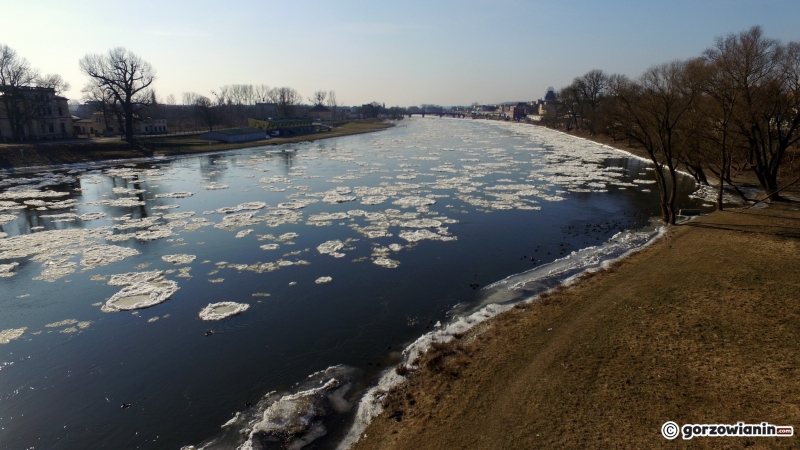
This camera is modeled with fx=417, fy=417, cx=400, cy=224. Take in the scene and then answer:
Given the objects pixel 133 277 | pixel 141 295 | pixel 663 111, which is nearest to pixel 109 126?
pixel 133 277

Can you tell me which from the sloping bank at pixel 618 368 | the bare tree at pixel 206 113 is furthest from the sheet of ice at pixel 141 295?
the bare tree at pixel 206 113

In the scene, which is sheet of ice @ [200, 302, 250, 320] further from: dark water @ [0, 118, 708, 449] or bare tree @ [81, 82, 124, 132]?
bare tree @ [81, 82, 124, 132]

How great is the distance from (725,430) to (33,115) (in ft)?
249

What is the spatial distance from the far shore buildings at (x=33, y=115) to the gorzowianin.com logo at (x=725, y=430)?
7167cm

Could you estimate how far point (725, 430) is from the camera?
6594 mm

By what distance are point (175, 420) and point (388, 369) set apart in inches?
188

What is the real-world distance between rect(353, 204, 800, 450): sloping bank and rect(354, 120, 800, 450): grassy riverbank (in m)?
0.03

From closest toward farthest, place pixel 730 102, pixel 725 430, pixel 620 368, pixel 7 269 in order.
→ pixel 725 430
pixel 620 368
pixel 7 269
pixel 730 102

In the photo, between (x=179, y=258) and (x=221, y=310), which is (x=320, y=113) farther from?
(x=221, y=310)

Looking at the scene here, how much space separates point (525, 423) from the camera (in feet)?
24.0

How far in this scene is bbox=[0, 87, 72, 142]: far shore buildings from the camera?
2089 inches

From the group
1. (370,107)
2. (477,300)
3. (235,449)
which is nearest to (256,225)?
(477,300)

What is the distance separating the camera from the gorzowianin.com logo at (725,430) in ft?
21.0

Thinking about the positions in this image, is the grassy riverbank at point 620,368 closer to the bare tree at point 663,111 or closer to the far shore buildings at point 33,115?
the bare tree at point 663,111
